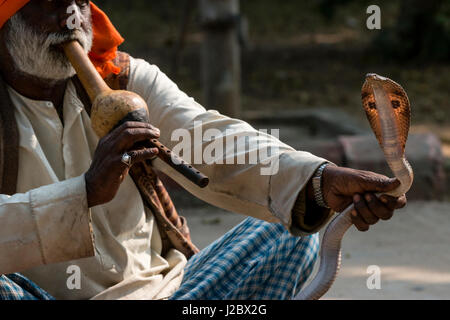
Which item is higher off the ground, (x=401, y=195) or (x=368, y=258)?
(x=401, y=195)

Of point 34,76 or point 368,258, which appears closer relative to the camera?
point 34,76

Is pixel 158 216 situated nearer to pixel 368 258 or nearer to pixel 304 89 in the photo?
pixel 368 258

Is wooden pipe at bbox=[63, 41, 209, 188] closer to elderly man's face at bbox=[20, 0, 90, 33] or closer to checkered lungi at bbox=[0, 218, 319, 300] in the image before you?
elderly man's face at bbox=[20, 0, 90, 33]

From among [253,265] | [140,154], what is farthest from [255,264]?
[140,154]

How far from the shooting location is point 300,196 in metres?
2.65

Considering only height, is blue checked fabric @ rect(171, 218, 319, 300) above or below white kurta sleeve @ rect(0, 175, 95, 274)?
below

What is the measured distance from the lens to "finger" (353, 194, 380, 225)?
2424 mm

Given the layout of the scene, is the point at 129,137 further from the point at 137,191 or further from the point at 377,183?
the point at 377,183

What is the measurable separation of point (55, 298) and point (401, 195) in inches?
45.9

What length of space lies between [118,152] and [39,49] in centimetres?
63

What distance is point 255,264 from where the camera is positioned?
286 cm

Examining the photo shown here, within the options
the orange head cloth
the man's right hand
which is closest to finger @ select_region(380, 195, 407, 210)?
the man's right hand

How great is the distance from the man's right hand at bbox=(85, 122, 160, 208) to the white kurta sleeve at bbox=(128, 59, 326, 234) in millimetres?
538

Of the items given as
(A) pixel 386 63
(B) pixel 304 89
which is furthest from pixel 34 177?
(A) pixel 386 63
